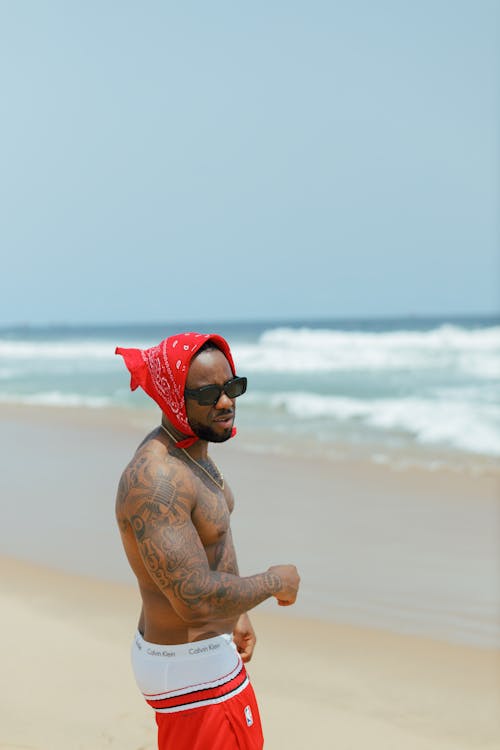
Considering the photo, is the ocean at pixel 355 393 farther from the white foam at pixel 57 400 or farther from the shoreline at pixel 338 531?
the shoreline at pixel 338 531

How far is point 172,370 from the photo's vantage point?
2.55 metres

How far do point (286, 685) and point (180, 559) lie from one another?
8.70 feet

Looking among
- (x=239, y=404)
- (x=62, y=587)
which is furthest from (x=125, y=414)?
(x=62, y=587)

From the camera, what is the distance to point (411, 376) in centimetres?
2386

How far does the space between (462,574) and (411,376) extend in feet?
57.6

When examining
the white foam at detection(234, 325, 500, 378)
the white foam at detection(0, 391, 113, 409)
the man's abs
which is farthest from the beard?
the white foam at detection(234, 325, 500, 378)

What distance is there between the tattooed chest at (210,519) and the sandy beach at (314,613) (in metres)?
1.91

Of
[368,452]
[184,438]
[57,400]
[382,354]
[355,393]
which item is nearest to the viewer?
[184,438]

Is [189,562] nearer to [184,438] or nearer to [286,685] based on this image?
[184,438]

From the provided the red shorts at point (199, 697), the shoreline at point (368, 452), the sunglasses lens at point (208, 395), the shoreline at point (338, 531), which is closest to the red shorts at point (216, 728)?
the red shorts at point (199, 697)

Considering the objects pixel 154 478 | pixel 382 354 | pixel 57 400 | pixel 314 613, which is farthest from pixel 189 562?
pixel 382 354

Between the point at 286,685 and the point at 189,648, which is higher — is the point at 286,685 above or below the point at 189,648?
below

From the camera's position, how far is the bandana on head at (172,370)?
255 centimetres

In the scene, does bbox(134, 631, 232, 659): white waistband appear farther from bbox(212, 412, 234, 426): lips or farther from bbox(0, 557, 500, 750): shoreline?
bbox(0, 557, 500, 750): shoreline
